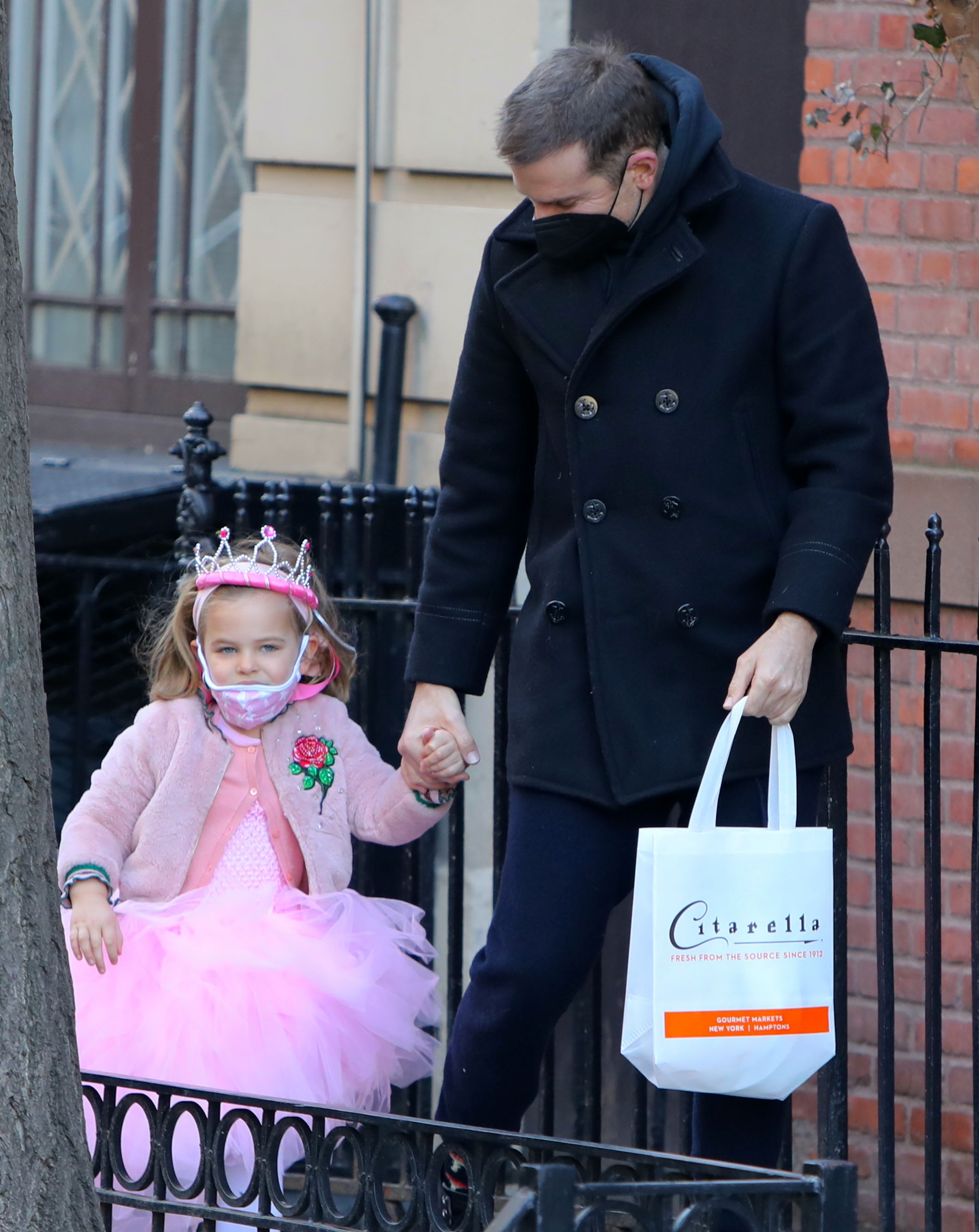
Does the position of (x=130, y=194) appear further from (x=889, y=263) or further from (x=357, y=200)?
(x=889, y=263)

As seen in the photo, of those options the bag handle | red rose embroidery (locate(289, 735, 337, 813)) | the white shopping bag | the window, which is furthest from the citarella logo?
the window

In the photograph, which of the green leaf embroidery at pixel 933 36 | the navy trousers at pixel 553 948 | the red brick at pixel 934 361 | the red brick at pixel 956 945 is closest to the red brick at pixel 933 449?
the red brick at pixel 934 361

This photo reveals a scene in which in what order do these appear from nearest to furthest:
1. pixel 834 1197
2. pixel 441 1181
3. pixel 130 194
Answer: pixel 834 1197 < pixel 441 1181 < pixel 130 194

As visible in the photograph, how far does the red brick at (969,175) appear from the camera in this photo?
12.7 feet

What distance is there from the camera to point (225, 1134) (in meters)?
2.19

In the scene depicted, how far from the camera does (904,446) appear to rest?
3945 millimetres

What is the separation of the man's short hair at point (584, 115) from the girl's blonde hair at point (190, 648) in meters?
1.04

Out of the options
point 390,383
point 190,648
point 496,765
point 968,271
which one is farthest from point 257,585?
point 968,271

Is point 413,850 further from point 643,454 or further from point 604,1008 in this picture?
point 643,454

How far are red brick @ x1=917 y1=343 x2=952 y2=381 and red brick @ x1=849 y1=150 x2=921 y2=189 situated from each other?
378 millimetres

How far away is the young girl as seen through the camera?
2891 mm

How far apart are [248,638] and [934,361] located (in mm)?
1821

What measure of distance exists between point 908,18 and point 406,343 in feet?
4.98

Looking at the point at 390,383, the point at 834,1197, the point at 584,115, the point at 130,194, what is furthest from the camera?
the point at 130,194
